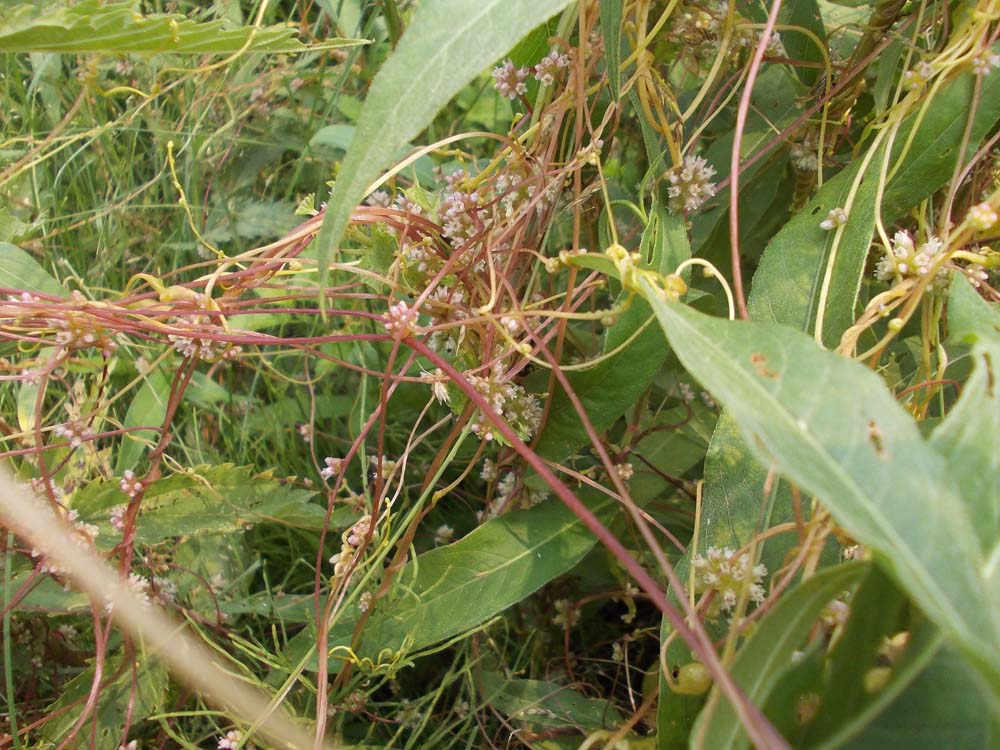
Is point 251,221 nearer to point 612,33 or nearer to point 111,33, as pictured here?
point 111,33

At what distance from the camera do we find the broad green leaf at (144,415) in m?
0.94

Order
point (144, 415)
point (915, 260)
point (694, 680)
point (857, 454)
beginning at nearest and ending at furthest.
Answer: point (857, 454)
point (694, 680)
point (915, 260)
point (144, 415)

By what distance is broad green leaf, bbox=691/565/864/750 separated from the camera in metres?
0.45

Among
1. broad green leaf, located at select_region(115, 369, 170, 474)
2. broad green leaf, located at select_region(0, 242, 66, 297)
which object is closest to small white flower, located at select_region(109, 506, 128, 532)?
broad green leaf, located at select_region(115, 369, 170, 474)

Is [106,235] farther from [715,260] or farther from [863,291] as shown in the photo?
[863,291]

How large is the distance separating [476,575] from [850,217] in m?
0.46

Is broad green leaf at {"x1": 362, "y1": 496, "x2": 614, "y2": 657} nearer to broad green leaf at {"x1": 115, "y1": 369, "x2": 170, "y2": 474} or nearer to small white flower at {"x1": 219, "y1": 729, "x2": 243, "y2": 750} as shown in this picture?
small white flower at {"x1": 219, "y1": 729, "x2": 243, "y2": 750}

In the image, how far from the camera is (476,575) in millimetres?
738

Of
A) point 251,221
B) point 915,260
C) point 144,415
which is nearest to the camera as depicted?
point 915,260

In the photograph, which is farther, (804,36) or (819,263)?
(804,36)

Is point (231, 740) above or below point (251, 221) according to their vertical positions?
below

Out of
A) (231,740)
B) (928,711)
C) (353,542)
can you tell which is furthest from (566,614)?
(928,711)

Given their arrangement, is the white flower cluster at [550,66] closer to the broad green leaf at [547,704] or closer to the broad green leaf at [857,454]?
the broad green leaf at [857,454]

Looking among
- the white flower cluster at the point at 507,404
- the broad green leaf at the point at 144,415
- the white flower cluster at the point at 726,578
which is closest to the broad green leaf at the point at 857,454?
the white flower cluster at the point at 726,578
